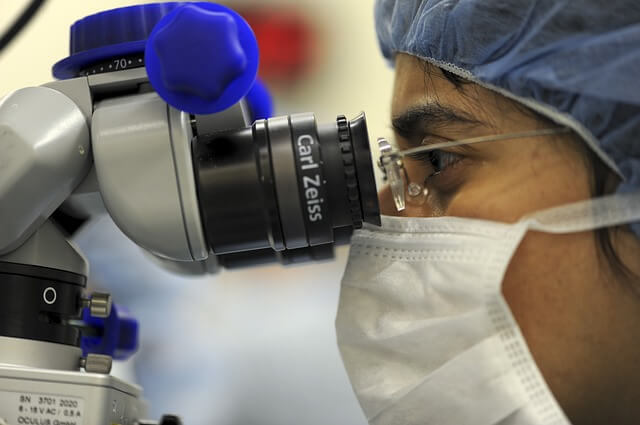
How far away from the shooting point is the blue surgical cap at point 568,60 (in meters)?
0.63

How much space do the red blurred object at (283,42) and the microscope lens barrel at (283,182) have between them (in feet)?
4.29

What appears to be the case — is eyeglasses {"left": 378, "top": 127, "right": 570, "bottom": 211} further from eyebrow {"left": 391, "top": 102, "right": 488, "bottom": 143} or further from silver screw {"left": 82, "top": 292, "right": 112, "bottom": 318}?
silver screw {"left": 82, "top": 292, "right": 112, "bottom": 318}

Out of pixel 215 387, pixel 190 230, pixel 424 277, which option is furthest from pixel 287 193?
pixel 215 387

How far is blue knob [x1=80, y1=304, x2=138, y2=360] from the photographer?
853mm

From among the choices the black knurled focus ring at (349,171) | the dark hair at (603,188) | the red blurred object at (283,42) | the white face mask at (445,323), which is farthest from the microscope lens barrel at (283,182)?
the red blurred object at (283,42)

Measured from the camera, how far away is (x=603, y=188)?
0.68m

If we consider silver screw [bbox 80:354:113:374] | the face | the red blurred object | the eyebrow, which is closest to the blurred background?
the red blurred object

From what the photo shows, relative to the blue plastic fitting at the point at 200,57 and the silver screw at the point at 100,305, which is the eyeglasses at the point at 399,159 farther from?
the silver screw at the point at 100,305

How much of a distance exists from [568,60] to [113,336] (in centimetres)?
68

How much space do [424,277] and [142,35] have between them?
43 cm

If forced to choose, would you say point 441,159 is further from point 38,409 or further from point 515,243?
point 38,409

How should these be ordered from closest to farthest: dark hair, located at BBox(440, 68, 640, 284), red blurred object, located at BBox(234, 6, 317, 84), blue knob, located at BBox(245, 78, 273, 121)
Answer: dark hair, located at BBox(440, 68, 640, 284) → blue knob, located at BBox(245, 78, 273, 121) → red blurred object, located at BBox(234, 6, 317, 84)

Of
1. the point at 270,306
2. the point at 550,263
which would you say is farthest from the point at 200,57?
the point at 270,306

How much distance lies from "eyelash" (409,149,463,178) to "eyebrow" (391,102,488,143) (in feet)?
0.08
